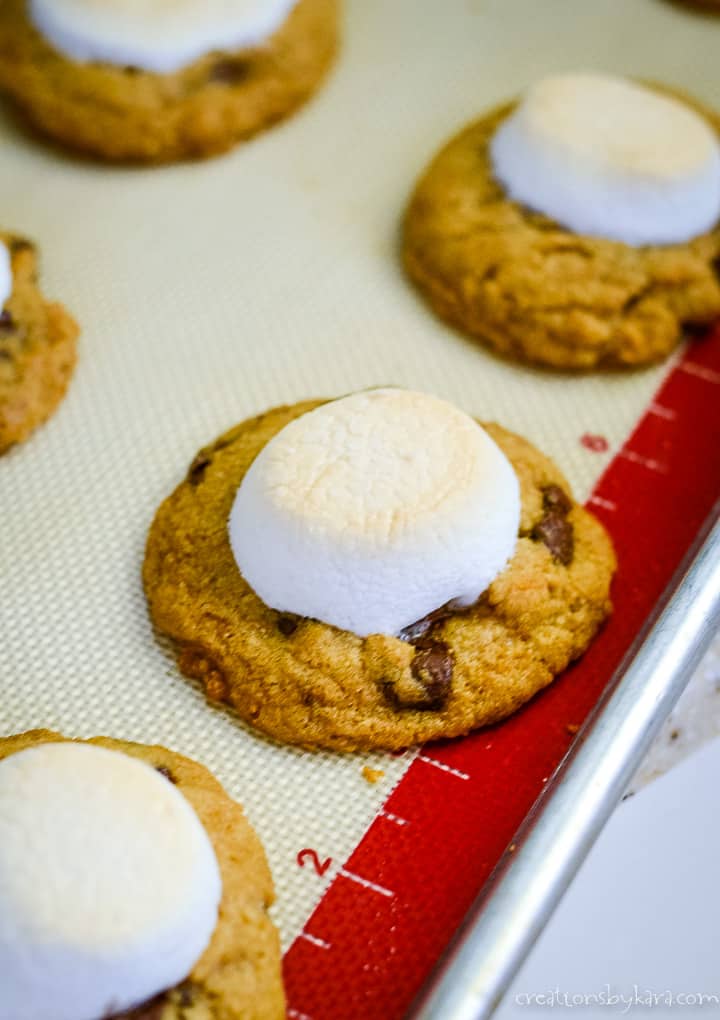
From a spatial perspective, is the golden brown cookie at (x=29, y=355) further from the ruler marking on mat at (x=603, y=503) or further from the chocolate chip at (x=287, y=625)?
the ruler marking on mat at (x=603, y=503)

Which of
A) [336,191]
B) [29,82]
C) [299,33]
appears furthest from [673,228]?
[29,82]

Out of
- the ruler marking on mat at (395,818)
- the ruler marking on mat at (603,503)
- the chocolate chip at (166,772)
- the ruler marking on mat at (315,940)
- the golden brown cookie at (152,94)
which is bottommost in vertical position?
the ruler marking on mat at (315,940)

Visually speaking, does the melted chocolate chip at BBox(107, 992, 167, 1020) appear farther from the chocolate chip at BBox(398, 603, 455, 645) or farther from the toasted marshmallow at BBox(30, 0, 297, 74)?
the toasted marshmallow at BBox(30, 0, 297, 74)

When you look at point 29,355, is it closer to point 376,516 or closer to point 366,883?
point 376,516

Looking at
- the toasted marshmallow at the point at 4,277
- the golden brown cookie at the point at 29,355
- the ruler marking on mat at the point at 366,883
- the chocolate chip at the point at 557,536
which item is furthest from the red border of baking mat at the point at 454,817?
the toasted marshmallow at the point at 4,277

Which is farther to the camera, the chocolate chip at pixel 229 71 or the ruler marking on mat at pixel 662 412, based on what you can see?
the chocolate chip at pixel 229 71

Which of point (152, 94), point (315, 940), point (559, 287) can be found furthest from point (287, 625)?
point (152, 94)
